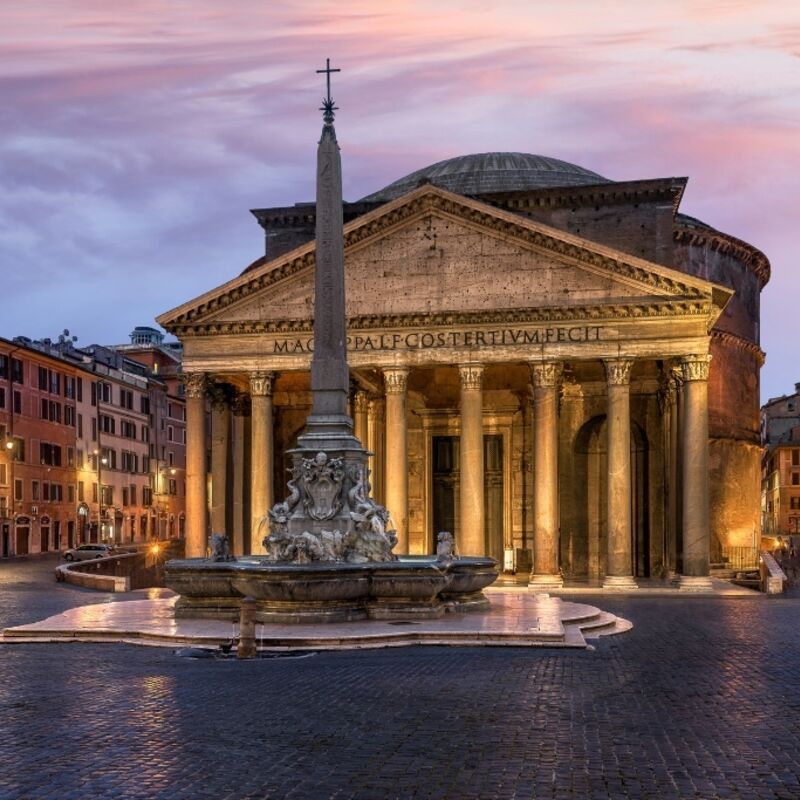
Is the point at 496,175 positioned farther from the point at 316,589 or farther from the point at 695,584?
the point at 316,589

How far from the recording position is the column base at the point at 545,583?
1342 inches

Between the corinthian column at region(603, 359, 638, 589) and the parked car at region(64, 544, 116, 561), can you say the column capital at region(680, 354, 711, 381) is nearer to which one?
the corinthian column at region(603, 359, 638, 589)

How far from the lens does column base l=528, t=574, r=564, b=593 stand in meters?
34.1

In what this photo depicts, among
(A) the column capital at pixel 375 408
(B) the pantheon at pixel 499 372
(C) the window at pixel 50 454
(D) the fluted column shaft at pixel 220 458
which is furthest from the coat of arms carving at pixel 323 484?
(C) the window at pixel 50 454

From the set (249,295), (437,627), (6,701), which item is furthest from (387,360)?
(6,701)

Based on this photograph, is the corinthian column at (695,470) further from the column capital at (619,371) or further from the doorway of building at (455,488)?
the doorway of building at (455,488)

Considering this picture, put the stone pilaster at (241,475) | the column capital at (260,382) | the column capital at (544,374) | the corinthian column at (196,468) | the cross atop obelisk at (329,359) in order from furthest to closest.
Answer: the stone pilaster at (241,475) < the column capital at (260,382) < the corinthian column at (196,468) < the column capital at (544,374) < the cross atop obelisk at (329,359)

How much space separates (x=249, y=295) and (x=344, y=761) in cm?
2896

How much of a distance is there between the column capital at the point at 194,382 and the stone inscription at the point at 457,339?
2.49m

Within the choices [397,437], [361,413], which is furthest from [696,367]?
[361,413]

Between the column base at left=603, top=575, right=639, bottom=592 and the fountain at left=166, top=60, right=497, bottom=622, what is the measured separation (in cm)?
1319

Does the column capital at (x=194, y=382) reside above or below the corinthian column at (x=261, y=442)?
above

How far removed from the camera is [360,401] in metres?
41.1

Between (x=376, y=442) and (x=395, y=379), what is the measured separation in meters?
6.30
